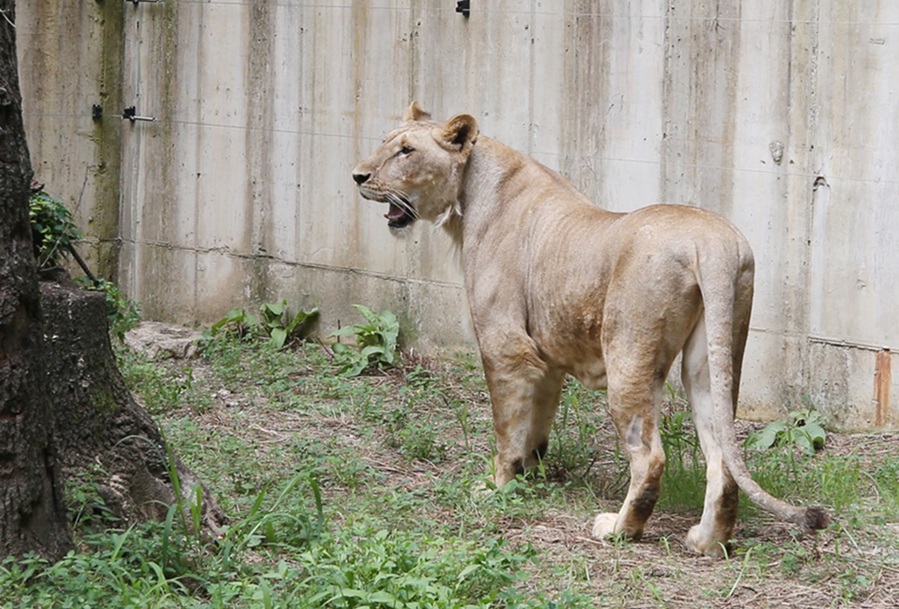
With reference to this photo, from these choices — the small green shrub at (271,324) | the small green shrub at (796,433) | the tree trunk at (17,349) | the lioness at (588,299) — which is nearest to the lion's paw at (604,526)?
the lioness at (588,299)

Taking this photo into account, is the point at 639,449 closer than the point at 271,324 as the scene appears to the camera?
Yes

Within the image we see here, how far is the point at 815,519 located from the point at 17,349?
8.87ft

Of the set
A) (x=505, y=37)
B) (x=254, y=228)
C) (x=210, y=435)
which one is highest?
(x=505, y=37)

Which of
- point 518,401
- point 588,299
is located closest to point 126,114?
point 518,401

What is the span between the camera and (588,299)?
5855 millimetres

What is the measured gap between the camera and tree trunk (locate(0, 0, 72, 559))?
4.29 metres

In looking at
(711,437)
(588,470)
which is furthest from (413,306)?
(711,437)

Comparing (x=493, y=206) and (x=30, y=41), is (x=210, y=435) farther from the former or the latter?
(x=30, y=41)

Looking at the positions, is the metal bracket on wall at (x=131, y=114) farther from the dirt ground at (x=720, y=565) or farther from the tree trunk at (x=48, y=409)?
the tree trunk at (x=48, y=409)

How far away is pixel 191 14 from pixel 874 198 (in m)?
5.98

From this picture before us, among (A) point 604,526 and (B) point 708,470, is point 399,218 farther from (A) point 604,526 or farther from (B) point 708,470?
(B) point 708,470

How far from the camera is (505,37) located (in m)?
8.93

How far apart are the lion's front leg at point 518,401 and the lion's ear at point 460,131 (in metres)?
1.03

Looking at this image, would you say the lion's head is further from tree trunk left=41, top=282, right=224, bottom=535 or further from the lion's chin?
tree trunk left=41, top=282, right=224, bottom=535
